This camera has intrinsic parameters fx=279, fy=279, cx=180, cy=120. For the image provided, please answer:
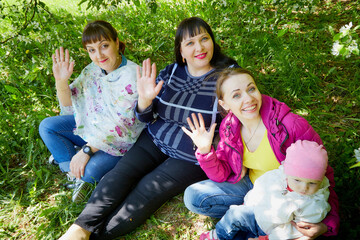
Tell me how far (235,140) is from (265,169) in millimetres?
282

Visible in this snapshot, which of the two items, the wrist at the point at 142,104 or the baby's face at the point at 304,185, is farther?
the wrist at the point at 142,104

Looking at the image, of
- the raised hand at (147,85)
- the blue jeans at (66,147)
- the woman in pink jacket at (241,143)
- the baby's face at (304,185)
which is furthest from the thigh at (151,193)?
the baby's face at (304,185)

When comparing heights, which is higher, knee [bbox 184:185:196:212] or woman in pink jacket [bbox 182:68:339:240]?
woman in pink jacket [bbox 182:68:339:240]

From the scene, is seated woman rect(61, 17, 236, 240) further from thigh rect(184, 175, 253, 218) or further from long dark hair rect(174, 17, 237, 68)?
thigh rect(184, 175, 253, 218)

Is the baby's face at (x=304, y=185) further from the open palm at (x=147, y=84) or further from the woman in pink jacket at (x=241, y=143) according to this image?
the open palm at (x=147, y=84)

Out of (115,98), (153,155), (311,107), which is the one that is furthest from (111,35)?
(311,107)

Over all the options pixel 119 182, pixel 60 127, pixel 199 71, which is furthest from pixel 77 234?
pixel 199 71

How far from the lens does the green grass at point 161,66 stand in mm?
2469

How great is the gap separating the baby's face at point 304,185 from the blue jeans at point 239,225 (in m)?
0.41

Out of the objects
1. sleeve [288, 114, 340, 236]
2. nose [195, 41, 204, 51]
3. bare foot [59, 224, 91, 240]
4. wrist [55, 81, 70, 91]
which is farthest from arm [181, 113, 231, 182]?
wrist [55, 81, 70, 91]

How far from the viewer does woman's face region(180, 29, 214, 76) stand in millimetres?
2348

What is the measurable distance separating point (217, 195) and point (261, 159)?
1.43 feet

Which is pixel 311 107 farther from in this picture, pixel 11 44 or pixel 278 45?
pixel 11 44

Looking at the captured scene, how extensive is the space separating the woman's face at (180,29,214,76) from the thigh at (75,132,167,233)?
2.88 ft
